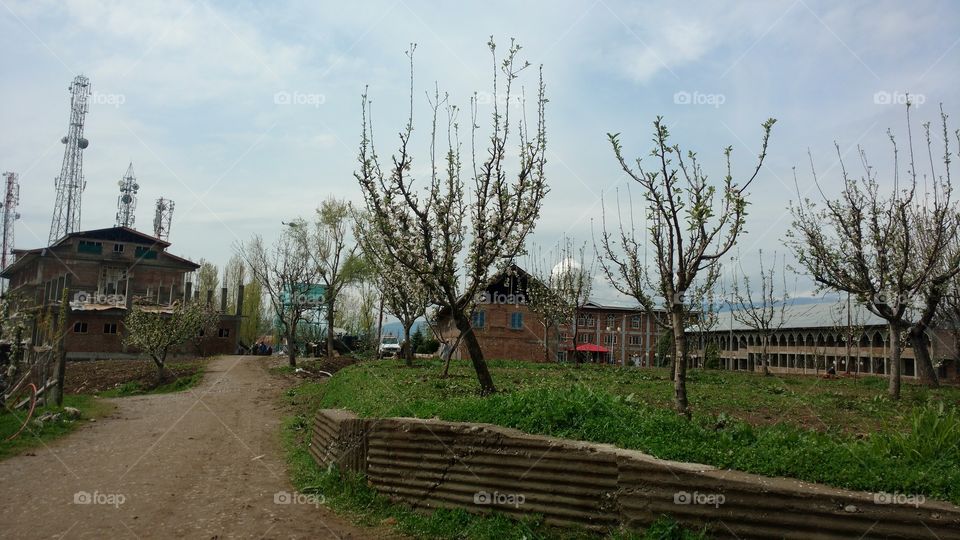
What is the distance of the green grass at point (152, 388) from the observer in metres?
27.5

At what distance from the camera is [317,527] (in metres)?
7.81

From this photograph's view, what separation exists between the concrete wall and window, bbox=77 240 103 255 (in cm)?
5450

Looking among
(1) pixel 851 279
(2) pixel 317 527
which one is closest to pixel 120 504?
(2) pixel 317 527

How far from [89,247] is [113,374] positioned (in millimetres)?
28622

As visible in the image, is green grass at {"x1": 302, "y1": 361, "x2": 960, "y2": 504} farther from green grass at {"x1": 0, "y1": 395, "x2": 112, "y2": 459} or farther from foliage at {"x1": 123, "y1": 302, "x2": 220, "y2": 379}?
foliage at {"x1": 123, "y1": 302, "x2": 220, "y2": 379}

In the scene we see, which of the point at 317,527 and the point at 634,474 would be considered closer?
the point at 634,474

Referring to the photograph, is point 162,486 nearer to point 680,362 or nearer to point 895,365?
point 680,362

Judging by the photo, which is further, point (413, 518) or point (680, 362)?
point (680, 362)

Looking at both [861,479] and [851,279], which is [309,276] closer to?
[851,279]

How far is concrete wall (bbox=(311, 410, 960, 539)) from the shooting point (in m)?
4.78

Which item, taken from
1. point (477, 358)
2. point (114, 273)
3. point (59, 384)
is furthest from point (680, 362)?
point (114, 273)

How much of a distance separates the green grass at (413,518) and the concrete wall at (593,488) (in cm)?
10

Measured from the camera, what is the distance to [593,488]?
6312 millimetres

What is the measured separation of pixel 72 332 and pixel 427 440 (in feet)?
149
